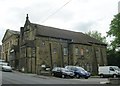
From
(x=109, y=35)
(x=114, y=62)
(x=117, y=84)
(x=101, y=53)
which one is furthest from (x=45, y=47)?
(x=117, y=84)

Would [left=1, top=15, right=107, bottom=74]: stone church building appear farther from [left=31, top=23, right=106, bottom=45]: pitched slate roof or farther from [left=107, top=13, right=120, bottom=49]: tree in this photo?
[left=107, top=13, right=120, bottom=49]: tree

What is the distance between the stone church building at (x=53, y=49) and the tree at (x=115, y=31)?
9.59m

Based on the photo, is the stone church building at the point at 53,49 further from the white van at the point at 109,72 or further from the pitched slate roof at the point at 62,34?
the white van at the point at 109,72

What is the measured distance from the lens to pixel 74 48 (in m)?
62.0

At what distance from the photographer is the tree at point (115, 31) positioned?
53.7 meters

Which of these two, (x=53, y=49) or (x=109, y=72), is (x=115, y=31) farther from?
(x=53, y=49)

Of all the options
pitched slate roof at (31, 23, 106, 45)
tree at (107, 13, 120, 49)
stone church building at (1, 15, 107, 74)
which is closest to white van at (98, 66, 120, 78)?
tree at (107, 13, 120, 49)

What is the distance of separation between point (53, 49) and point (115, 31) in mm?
13522

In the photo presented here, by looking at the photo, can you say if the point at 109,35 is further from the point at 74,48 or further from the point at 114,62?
the point at 114,62

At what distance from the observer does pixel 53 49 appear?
192 ft

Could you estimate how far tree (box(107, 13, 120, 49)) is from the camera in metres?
53.7

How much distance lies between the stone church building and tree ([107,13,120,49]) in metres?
9.59

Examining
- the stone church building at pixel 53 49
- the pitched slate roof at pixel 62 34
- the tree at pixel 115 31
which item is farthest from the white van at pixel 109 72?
the pitched slate roof at pixel 62 34

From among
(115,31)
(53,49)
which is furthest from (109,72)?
(53,49)
